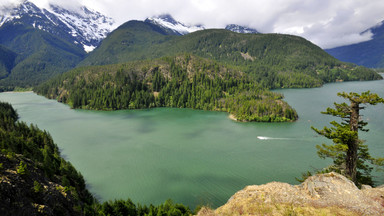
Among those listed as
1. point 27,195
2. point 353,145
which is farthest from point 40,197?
point 353,145

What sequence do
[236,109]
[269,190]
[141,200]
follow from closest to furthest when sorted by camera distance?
[269,190] → [141,200] → [236,109]

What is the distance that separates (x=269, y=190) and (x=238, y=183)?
54.2ft

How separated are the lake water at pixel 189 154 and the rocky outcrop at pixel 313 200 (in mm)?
12582

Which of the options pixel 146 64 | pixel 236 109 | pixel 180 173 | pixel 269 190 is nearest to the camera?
pixel 269 190

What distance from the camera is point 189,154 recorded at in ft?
154

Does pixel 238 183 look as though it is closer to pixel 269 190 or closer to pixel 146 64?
pixel 269 190

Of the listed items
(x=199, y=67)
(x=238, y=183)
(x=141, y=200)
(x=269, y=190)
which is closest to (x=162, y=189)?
(x=141, y=200)

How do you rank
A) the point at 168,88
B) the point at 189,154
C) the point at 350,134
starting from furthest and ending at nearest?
the point at 168,88 < the point at 189,154 < the point at 350,134

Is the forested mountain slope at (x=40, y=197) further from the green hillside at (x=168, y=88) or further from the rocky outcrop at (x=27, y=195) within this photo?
the green hillside at (x=168, y=88)

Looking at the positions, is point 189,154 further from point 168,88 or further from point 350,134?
point 168,88

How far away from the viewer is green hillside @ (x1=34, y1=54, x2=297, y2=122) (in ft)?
340

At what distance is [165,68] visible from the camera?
5886 inches

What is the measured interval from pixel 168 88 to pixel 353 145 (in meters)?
115

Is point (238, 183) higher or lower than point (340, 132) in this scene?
lower
